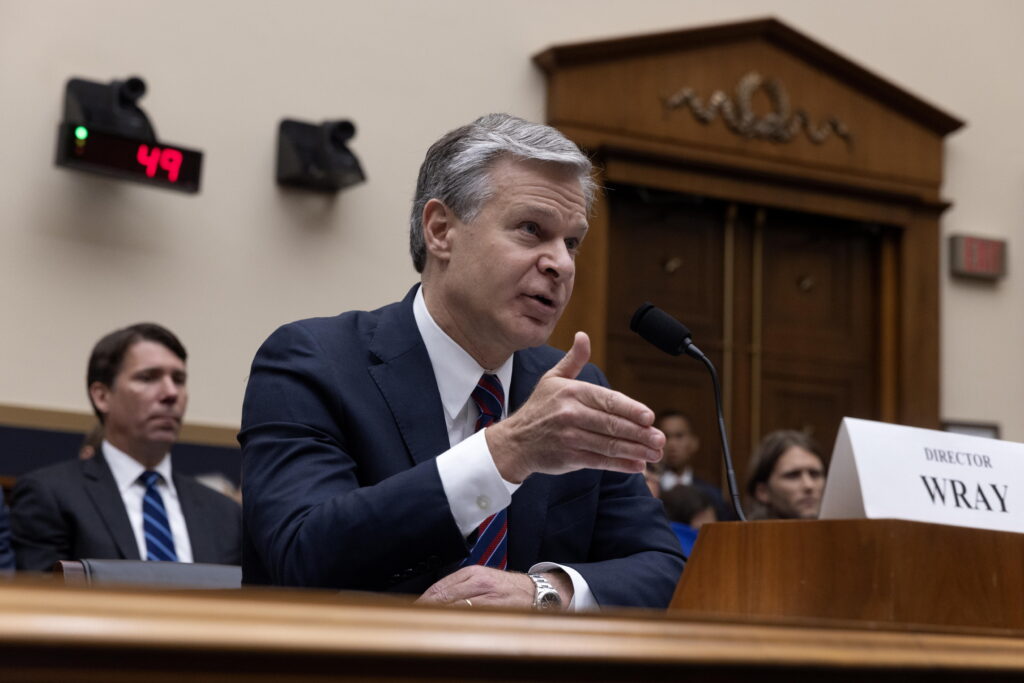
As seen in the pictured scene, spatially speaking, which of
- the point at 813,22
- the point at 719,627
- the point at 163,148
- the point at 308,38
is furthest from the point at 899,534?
the point at 813,22

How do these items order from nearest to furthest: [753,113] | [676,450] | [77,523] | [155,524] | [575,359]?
[575,359] < [77,523] < [155,524] < [676,450] < [753,113]

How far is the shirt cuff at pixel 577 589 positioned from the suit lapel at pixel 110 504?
2.11 m

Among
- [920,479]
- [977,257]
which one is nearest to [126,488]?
[920,479]

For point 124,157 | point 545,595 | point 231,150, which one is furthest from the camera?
point 231,150

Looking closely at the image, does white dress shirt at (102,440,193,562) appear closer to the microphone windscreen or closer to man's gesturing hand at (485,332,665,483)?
the microphone windscreen

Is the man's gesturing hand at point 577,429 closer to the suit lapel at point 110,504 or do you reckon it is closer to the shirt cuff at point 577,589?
the shirt cuff at point 577,589

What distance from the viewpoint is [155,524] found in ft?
12.4

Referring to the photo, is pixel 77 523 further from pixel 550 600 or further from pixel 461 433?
pixel 550 600

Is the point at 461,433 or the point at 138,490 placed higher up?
the point at 461,433

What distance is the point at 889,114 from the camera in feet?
22.1

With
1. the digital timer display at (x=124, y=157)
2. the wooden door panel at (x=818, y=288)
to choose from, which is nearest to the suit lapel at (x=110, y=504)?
the digital timer display at (x=124, y=157)

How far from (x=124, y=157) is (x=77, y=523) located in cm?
184

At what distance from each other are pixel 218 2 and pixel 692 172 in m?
2.34

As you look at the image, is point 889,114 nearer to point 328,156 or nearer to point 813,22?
point 813,22
